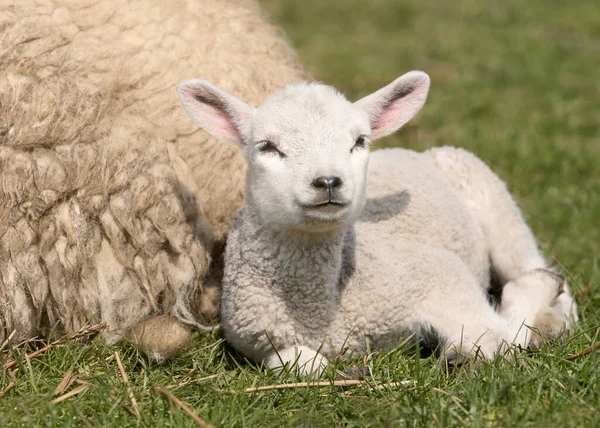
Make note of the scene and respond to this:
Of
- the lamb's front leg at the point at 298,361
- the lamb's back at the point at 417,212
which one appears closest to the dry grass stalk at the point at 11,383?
the lamb's front leg at the point at 298,361

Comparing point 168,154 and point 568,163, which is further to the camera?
point 568,163

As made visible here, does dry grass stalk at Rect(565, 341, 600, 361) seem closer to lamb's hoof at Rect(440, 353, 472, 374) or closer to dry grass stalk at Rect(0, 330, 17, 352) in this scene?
lamb's hoof at Rect(440, 353, 472, 374)

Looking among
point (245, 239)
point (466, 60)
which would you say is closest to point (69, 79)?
point (245, 239)

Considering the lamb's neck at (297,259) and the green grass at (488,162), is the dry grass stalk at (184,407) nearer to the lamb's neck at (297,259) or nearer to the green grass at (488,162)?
the green grass at (488,162)

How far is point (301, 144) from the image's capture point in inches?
139

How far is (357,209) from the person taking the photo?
3699 mm

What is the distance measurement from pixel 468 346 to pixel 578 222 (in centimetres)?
277

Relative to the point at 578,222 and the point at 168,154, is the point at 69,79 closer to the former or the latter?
the point at 168,154

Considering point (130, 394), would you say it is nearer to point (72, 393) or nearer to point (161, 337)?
point (72, 393)

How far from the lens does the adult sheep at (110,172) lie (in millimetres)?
3947

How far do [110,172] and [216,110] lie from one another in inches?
23.9

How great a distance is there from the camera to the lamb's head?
3461 mm

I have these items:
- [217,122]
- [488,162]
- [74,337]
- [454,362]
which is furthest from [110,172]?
[488,162]

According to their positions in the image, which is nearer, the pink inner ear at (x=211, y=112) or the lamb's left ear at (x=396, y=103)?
the pink inner ear at (x=211, y=112)
